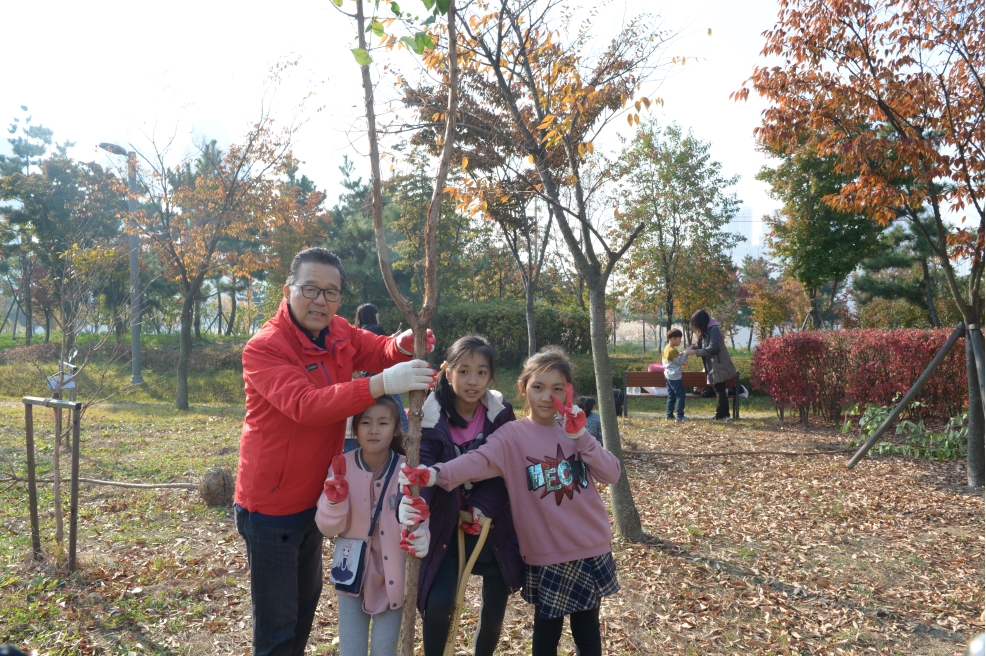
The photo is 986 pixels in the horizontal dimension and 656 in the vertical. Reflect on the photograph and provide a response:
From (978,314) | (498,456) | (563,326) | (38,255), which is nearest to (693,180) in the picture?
(563,326)

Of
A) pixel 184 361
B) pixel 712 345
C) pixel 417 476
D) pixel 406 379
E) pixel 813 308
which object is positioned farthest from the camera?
pixel 813 308

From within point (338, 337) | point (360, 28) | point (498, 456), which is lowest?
point (498, 456)

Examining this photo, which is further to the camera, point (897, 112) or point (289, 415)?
point (897, 112)

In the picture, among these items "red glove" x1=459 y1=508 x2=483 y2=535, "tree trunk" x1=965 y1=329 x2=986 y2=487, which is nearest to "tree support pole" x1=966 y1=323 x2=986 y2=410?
"tree trunk" x1=965 y1=329 x2=986 y2=487

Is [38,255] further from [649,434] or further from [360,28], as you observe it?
[360,28]

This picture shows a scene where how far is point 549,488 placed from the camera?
2527 millimetres

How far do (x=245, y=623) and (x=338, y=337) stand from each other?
82.6 inches

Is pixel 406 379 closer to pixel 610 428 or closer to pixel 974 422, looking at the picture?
pixel 610 428

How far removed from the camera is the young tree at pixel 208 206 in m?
12.7

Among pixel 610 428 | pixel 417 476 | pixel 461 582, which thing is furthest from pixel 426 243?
pixel 610 428

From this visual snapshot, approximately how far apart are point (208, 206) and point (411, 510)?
12.1 m

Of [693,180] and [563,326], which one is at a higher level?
[693,180]

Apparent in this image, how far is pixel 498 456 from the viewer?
2498 mm

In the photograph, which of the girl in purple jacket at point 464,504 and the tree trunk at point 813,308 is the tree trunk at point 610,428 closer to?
the girl in purple jacket at point 464,504
